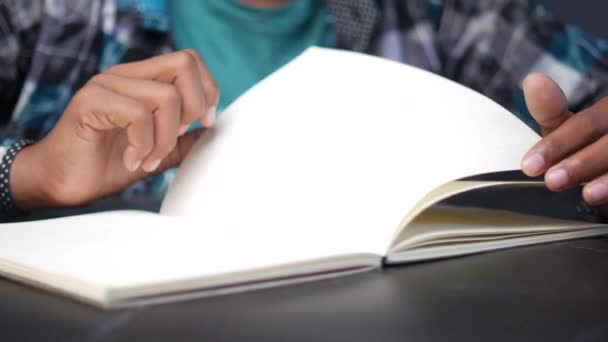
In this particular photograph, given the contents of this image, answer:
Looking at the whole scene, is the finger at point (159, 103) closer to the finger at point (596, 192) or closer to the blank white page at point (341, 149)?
the blank white page at point (341, 149)

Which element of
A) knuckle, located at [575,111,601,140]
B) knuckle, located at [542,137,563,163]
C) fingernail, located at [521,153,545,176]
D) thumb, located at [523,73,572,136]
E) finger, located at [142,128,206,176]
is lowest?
finger, located at [142,128,206,176]

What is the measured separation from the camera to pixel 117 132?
2.71 feet

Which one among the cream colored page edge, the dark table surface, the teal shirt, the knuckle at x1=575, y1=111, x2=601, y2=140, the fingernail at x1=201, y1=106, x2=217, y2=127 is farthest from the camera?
the teal shirt

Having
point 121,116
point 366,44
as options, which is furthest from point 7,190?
point 366,44

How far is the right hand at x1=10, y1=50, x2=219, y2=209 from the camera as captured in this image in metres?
0.69

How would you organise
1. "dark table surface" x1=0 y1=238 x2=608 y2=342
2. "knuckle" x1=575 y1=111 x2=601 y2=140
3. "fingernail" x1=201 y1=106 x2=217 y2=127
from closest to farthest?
"dark table surface" x1=0 y1=238 x2=608 y2=342 → "knuckle" x1=575 y1=111 x2=601 y2=140 → "fingernail" x1=201 y1=106 x2=217 y2=127

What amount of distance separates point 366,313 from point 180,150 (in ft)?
1.72

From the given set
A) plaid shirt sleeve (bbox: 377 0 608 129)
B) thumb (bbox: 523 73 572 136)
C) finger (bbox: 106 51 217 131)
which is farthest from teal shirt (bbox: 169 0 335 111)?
thumb (bbox: 523 73 572 136)

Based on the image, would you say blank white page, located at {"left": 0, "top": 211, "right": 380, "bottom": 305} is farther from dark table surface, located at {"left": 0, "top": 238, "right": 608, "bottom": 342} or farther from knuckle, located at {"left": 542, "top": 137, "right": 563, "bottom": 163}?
knuckle, located at {"left": 542, "top": 137, "right": 563, "bottom": 163}

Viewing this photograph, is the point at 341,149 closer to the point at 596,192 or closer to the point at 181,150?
the point at 596,192

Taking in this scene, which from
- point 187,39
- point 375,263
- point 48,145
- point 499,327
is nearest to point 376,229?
point 375,263

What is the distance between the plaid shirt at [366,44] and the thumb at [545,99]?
0.83 metres

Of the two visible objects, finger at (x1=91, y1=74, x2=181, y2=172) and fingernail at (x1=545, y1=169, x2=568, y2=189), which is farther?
finger at (x1=91, y1=74, x2=181, y2=172)

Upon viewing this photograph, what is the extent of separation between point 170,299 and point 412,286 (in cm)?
15
